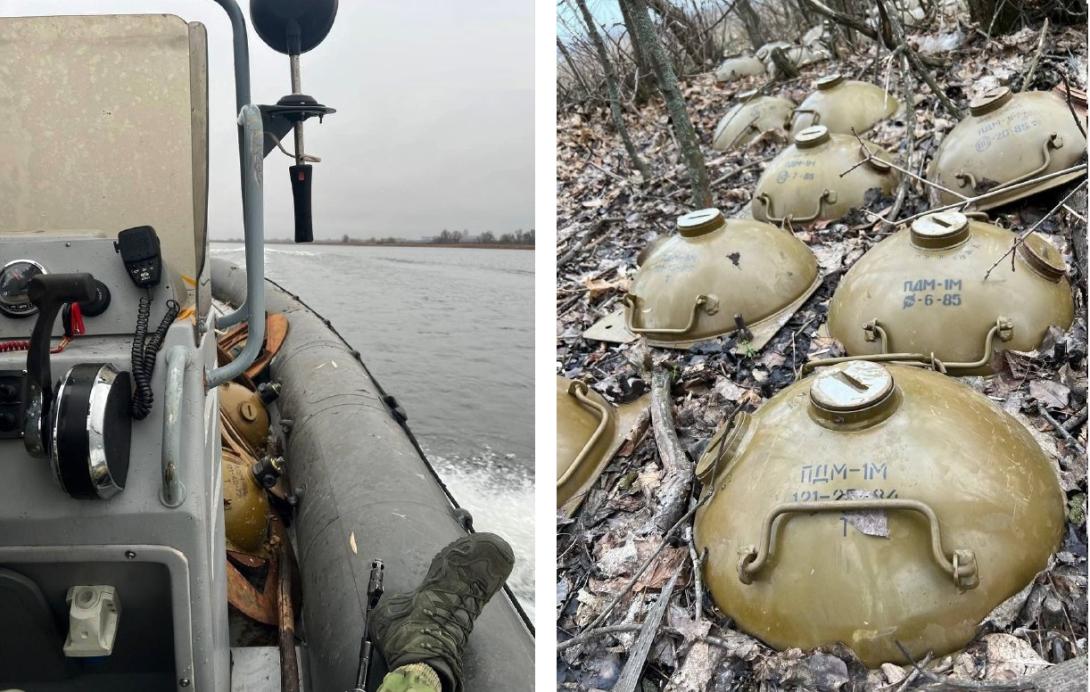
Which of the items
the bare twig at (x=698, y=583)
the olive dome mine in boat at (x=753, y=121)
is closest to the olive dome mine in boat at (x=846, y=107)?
the olive dome mine in boat at (x=753, y=121)

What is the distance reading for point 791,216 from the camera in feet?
15.5

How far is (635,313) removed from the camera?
4023 mm

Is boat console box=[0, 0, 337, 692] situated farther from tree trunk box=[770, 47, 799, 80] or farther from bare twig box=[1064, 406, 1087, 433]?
tree trunk box=[770, 47, 799, 80]

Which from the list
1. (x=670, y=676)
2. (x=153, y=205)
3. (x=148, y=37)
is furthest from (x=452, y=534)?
(x=148, y=37)

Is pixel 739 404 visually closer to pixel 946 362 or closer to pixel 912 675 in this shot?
pixel 946 362

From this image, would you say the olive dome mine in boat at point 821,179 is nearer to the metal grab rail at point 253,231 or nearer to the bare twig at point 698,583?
the bare twig at point 698,583

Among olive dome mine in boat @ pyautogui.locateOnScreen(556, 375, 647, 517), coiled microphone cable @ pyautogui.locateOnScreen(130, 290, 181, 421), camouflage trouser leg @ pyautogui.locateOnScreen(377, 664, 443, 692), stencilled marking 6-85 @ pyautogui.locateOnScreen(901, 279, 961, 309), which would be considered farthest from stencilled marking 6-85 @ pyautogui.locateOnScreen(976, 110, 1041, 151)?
coiled microphone cable @ pyautogui.locateOnScreen(130, 290, 181, 421)

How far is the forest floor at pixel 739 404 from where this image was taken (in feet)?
6.40

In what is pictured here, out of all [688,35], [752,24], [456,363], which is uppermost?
[752,24]

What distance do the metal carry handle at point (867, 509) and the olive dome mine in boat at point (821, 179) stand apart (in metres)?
2.96

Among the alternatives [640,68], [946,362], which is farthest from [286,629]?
[640,68]

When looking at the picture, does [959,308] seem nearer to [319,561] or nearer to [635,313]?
[635,313]

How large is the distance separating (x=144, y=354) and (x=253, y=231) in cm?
31

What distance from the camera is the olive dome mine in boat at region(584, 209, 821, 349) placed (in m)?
3.73
